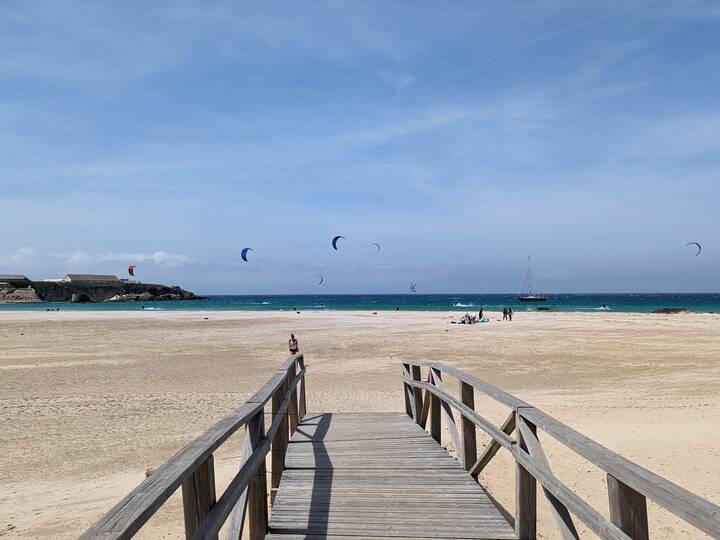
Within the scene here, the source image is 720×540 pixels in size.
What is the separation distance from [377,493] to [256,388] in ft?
31.9

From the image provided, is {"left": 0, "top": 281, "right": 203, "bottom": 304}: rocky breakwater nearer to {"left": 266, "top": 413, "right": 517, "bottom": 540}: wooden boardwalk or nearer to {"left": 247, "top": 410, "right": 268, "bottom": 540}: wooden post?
{"left": 266, "top": 413, "right": 517, "bottom": 540}: wooden boardwalk

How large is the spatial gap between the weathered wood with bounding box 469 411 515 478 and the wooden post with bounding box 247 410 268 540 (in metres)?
1.83

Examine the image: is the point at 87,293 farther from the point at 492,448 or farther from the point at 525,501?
the point at 525,501

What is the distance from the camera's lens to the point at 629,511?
2.41 m

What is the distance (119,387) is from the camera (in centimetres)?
1424

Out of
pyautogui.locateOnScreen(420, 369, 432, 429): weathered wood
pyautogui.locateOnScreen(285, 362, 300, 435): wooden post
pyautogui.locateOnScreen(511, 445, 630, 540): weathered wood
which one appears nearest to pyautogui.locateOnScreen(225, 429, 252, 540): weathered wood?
pyautogui.locateOnScreen(511, 445, 630, 540): weathered wood

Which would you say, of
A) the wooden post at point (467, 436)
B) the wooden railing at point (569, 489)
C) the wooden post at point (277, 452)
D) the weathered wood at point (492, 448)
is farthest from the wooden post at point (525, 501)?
the wooden post at point (277, 452)

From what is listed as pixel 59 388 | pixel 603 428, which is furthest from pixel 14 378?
pixel 603 428

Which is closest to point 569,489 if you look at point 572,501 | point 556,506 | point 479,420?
point 556,506

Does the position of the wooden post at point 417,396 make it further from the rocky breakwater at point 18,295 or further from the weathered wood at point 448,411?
the rocky breakwater at point 18,295

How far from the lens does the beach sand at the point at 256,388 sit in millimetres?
6285

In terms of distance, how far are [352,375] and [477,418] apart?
11538mm

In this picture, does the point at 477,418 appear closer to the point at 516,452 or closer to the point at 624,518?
the point at 516,452

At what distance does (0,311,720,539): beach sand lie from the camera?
629 centimetres
